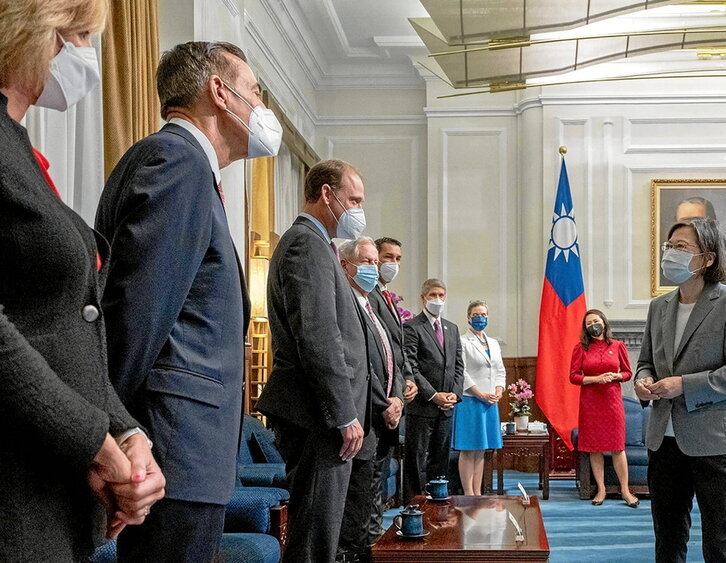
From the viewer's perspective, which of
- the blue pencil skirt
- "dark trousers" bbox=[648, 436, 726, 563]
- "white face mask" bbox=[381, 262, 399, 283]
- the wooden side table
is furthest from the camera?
the wooden side table

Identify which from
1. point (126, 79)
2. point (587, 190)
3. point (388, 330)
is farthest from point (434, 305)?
point (587, 190)

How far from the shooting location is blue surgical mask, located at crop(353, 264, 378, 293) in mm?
4605

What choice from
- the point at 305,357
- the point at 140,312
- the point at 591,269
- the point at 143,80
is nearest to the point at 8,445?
the point at 140,312

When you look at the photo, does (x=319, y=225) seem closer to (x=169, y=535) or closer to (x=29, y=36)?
(x=169, y=535)

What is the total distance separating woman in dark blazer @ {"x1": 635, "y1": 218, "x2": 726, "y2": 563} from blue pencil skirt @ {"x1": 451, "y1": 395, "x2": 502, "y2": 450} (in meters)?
3.69

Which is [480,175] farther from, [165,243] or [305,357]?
[165,243]

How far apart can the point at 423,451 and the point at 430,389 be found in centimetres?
45

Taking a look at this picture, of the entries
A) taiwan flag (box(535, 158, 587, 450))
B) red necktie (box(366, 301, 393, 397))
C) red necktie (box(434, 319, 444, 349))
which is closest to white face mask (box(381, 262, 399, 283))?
red necktie (box(434, 319, 444, 349))

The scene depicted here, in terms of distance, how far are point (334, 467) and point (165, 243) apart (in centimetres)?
150

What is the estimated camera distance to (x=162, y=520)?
1.77m

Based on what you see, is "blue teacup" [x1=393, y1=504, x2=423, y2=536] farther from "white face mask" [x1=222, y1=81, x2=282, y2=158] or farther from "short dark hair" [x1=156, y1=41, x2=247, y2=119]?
"short dark hair" [x1=156, y1=41, x2=247, y2=119]

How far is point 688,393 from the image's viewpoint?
145 inches

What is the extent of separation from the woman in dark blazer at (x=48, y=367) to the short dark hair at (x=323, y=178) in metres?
2.16

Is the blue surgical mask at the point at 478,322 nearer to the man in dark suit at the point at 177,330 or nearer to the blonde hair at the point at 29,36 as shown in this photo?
the man in dark suit at the point at 177,330
